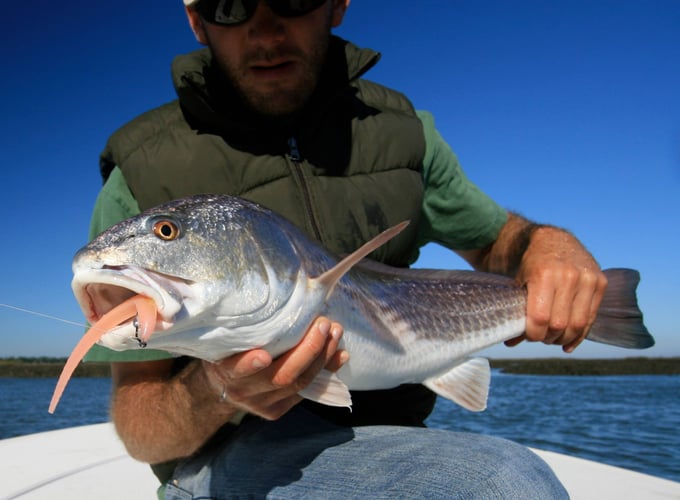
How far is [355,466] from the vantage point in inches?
91.7

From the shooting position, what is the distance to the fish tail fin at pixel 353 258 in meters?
1.81

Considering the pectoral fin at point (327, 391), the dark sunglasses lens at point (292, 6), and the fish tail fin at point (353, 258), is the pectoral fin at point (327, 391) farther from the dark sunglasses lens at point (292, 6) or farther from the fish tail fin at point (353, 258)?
the dark sunglasses lens at point (292, 6)

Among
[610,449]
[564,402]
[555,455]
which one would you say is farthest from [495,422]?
[555,455]

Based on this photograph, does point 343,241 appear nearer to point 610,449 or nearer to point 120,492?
point 120,492

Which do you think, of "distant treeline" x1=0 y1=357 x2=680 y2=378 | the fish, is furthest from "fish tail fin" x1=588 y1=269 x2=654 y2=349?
"distant treeline" x1=0 y1=357 x2=680 y2=378

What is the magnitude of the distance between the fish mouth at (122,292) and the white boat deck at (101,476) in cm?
296

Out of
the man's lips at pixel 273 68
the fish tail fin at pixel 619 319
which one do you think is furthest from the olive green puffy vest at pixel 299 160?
the fish tail fin at pixel 619 319

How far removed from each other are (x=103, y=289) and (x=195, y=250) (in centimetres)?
28

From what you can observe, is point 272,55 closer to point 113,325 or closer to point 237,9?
point 237,9

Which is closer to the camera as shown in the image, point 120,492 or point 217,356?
point 217,356

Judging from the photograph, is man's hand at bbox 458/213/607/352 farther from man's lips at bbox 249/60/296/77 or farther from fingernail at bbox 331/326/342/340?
man's lips at bbox 249/60/296/77

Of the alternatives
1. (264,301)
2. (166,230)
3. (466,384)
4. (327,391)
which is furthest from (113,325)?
(466,384)

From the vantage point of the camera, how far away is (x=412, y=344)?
8.92 ft

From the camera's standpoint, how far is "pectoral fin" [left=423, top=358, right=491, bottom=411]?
295 centimetres
